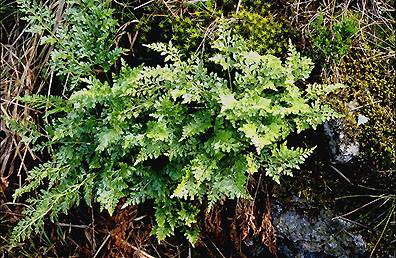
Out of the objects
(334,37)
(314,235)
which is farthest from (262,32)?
(314,235)

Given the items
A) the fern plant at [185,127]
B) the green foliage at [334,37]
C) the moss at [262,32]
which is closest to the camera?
the fern plant at [185,127]

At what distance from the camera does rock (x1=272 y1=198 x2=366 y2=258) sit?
3107 mm

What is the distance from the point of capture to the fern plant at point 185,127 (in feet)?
9.02

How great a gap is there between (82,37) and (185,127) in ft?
2.91

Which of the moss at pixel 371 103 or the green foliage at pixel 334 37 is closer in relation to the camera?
the green foliage at pixel 334 37

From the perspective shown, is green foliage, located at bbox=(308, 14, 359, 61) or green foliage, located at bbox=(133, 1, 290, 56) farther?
green foliage, located at bbox=(133, 1, 290, 56)

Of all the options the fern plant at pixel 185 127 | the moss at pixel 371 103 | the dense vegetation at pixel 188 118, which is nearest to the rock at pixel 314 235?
the dense vegetation at pixel 188 118

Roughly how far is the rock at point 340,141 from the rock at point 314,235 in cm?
41

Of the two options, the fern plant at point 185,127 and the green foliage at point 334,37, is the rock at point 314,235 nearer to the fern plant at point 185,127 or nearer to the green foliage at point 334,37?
the fern plant at point 185,127

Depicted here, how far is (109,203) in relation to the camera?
9.49ft

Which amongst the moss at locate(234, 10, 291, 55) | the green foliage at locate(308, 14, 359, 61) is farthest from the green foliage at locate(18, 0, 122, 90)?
the green foliage at locate(308, 14, 359, 61)

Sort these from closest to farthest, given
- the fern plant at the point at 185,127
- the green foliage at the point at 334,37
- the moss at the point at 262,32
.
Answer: the fern plant at the point at 185,127
the green foliage at the point at 334,37
the moss at the point at 262,32

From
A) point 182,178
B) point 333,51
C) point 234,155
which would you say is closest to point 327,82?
point 333,51

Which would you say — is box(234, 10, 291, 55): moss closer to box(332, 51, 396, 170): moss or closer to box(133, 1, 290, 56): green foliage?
box(133, 1, 290, 56): green foliage
